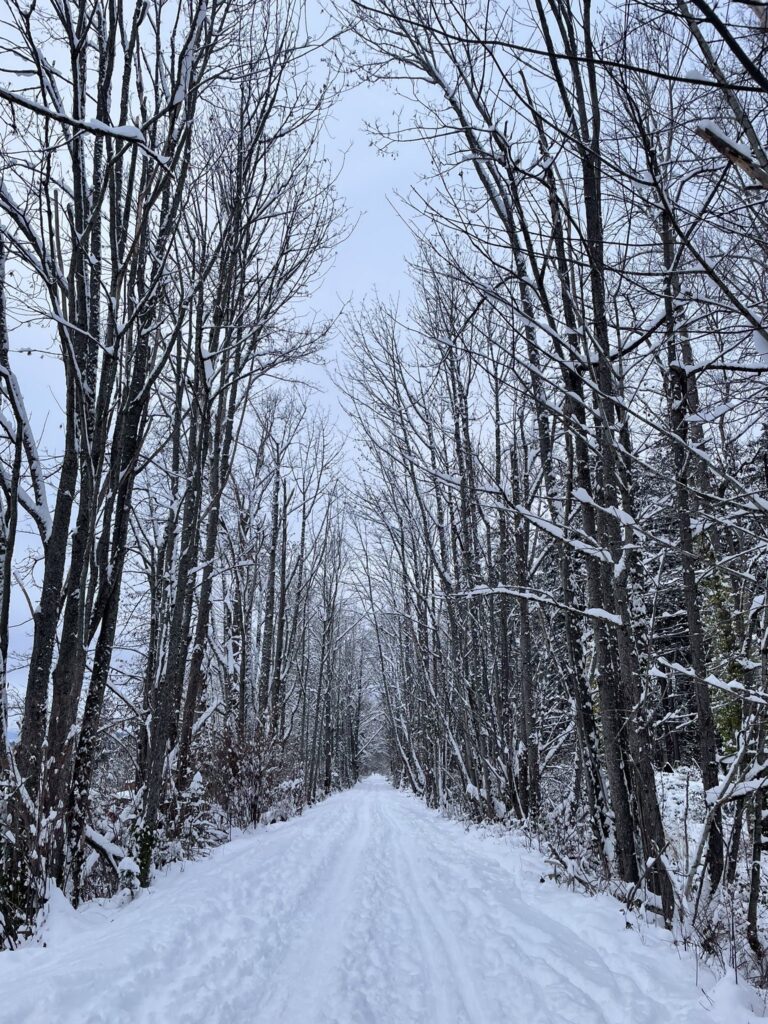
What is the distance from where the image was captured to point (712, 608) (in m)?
15.0

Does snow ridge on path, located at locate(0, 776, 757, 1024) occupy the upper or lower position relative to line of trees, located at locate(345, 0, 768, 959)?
lower

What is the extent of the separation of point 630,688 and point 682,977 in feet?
5.65

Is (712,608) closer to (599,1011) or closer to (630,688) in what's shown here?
(630,688)

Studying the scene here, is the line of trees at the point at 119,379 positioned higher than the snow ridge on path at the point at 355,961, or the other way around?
the line of trees at the point at 119,379

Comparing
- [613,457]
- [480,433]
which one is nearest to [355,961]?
[613,457]

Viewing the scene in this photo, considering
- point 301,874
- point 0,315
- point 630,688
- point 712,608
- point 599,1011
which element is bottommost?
point 301,874

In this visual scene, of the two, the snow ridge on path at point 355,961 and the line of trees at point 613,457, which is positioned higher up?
the line of trees at point 613,457

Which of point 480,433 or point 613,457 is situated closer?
point 613,457

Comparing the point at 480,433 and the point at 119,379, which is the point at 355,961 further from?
the point at 480,433

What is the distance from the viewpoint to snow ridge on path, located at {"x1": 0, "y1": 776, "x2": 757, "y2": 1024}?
2869 millimetres

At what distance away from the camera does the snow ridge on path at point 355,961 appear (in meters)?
2.87

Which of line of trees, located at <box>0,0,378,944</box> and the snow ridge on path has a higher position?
line of trees, located at <box>0,0,378,944</box>

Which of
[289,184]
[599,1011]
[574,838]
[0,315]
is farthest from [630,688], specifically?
[289,184]

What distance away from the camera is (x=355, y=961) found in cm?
380
